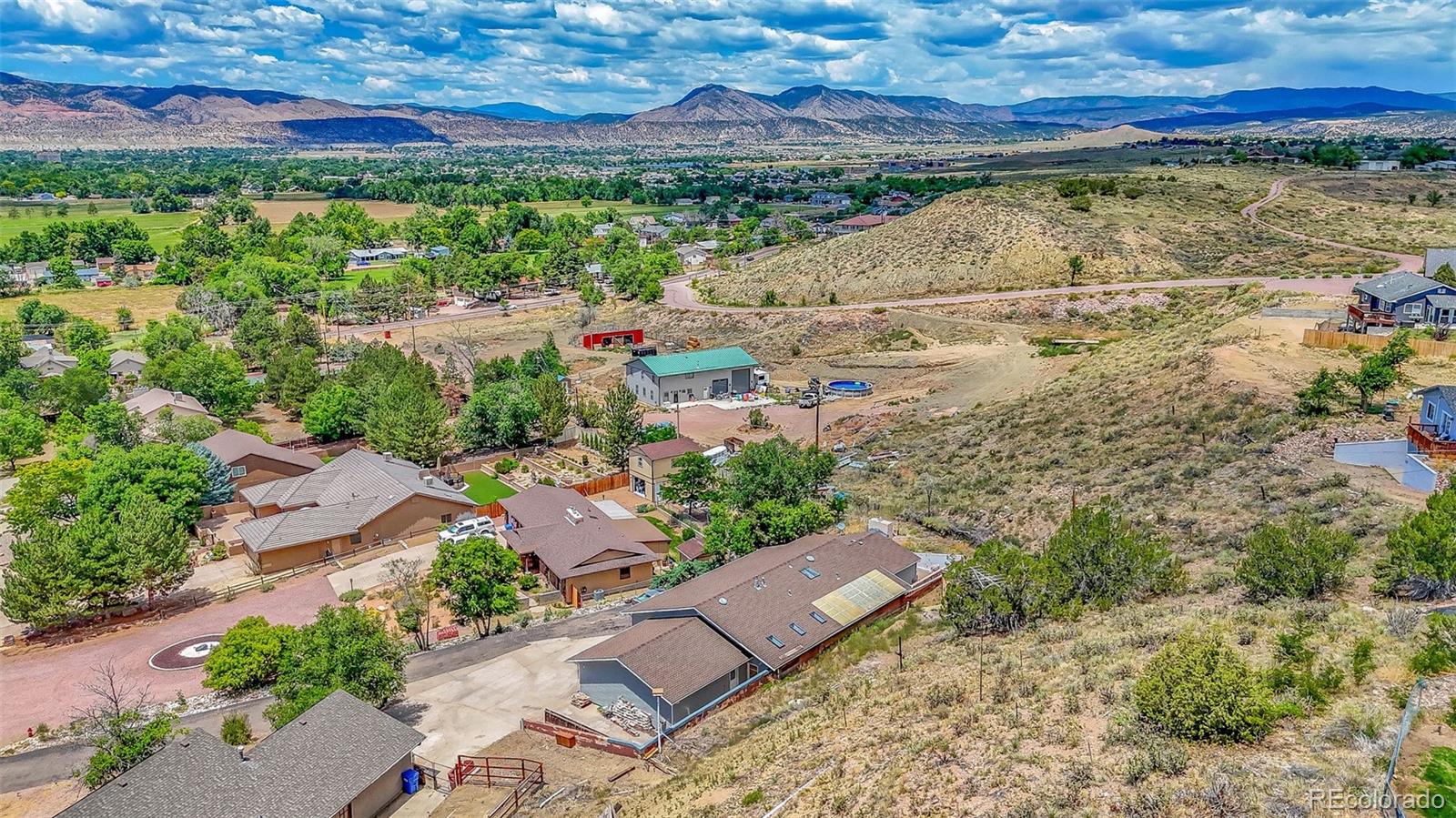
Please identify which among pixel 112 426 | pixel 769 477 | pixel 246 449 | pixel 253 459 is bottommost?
pixel 253 459

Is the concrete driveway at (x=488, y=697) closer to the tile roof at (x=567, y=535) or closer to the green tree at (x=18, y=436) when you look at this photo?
the tile roof at (x=567, y=535)

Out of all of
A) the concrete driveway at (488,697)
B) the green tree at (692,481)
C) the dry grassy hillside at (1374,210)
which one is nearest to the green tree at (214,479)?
the green tree at (692,481)

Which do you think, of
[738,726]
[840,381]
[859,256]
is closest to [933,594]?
[738,726]

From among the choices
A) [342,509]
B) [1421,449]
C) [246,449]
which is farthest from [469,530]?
[1421,449]

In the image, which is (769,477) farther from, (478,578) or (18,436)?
(18,436)

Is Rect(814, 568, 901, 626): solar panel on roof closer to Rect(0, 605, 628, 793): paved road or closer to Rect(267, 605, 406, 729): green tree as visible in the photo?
Rect(0, 605, 628, 793): paved road

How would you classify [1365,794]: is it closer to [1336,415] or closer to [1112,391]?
[1336,415]

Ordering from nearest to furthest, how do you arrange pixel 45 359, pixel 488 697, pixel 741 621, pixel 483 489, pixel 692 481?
pixel 741 621 → pixel 488 697 → pixel 692 481 → pixel 483 489 → pixel 45 359
